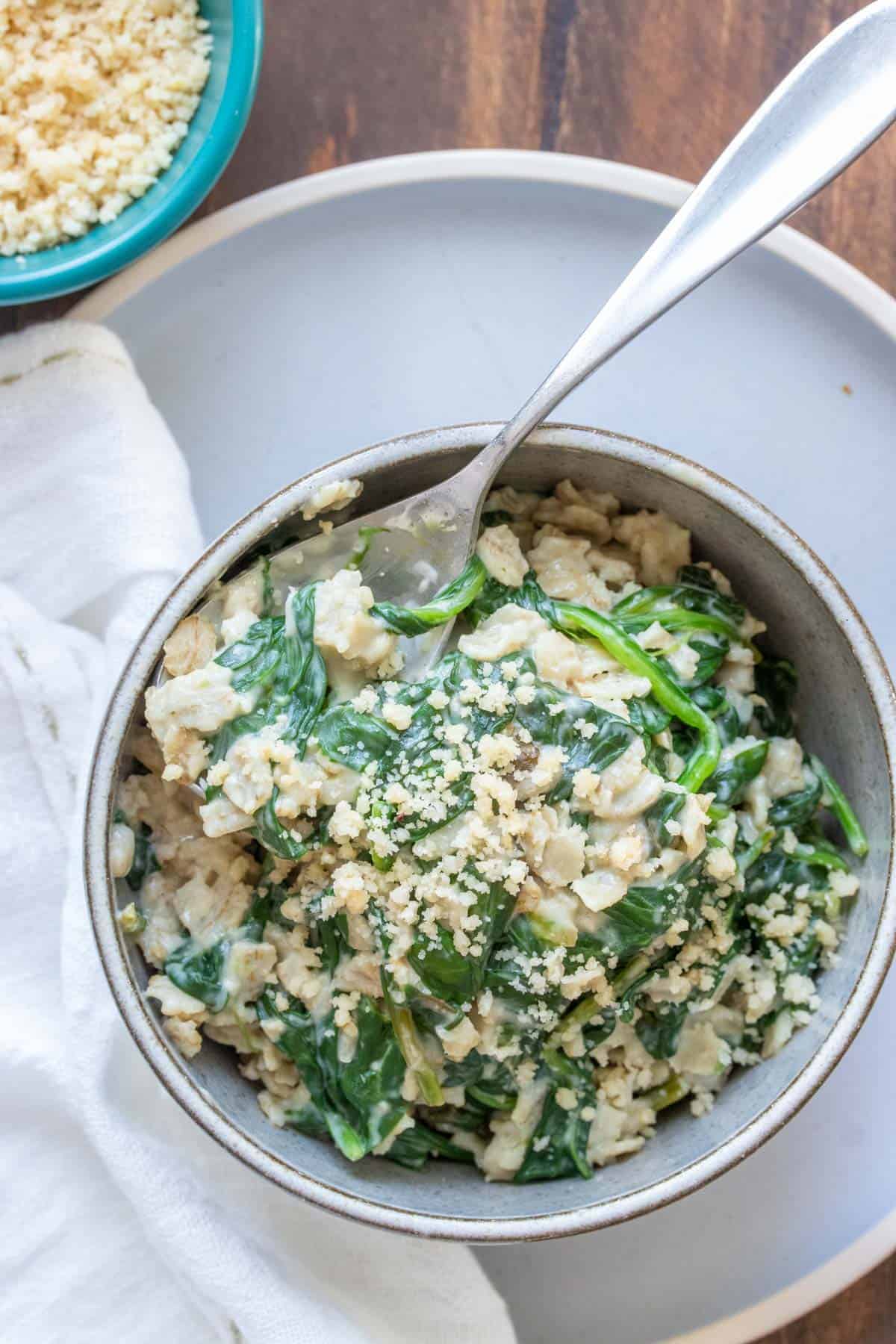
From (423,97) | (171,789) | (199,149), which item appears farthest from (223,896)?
(423,97)

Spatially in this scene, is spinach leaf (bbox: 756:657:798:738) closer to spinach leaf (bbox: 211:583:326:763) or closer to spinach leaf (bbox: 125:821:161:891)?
A: spinach leaf (bbox: 211:583:326:763)

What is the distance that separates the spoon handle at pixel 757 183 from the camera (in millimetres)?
1981

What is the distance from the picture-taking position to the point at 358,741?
6.43 ft

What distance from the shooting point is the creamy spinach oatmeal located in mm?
1928

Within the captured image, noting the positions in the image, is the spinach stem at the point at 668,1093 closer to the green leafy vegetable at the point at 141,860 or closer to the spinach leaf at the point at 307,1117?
the spinach leaf at the point at 307,1117

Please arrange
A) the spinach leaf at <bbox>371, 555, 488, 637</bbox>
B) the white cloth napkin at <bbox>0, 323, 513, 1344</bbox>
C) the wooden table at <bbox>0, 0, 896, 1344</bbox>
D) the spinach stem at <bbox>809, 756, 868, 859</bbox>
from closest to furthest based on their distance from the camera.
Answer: the spinach leaf at <bbox>371, 555, 488, 637</bbox>, the spinach stem at <bbox>809, 756, 868, 859</bbox>, the white cloth napkin at <bbox>0, 323, 513, 1344</bbox>, the wooden table at <bbox>0, 0, 896, 1344</bbox>

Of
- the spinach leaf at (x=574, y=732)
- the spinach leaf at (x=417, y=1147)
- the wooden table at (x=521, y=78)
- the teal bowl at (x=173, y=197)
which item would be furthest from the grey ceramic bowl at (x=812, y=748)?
the wooden table at (x=521, y=78)

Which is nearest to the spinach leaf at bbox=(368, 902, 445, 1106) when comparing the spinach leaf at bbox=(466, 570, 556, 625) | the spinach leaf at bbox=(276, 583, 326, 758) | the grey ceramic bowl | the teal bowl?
the grey ceramic bowl

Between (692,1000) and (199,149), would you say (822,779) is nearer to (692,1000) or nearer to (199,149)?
(692,1000)

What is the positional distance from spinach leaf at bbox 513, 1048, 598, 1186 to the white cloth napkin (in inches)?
11.7

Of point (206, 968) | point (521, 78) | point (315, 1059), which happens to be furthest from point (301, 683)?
point (521, 78)

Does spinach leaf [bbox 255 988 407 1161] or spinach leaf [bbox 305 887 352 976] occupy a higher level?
spinach leaf [bbox 305 887 352 976]

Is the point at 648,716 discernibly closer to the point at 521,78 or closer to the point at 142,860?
the point at 142,860

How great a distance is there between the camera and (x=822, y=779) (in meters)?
2.19
